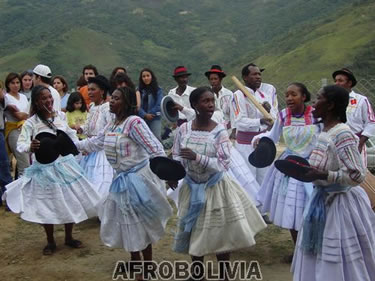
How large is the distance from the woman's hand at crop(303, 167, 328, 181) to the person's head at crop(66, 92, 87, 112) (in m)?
4.63

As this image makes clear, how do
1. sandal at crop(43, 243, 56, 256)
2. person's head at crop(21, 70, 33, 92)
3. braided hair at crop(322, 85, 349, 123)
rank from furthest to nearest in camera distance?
person's head at crop(21, 70, 33, 92) < sandal at crop(43, 243, 56, 256) < braided hair at crop(322, 85, 349, 123)

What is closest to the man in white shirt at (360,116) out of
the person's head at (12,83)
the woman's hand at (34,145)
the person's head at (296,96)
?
the person's head at (296,96)

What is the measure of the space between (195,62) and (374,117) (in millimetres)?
54698

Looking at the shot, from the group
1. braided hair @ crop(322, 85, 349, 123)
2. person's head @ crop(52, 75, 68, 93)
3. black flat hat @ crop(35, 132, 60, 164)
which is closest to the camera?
braided hair @ crop(322, 85, 349, 123)

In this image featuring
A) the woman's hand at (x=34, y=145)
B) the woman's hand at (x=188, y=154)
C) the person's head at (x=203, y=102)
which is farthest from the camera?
the woman's hand at (x=34, y=145)

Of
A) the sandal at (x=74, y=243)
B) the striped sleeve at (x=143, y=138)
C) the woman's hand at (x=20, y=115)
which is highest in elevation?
the woman's hand at (x=20, y=115)

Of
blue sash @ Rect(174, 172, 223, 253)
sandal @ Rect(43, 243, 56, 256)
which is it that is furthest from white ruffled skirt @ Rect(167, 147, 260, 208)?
sandal @ Rect(43, 243, 56, 256)

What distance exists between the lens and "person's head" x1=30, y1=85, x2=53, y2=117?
577cm

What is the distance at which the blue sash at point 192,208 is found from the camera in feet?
15.5

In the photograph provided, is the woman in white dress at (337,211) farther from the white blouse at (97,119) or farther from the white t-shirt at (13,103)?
the white t-shirt at (13,103)

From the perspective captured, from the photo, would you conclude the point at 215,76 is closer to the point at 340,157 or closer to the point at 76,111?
the point at 76,111

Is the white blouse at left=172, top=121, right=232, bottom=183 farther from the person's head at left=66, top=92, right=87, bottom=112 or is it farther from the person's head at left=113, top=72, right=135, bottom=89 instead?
the person's head at left=66, top=92, right=87, bottom=112

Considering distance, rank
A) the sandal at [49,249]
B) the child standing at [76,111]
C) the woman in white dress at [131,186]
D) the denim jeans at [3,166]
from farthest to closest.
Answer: the denim jeans at [3,166], the child standing at [76,111], the sandal at [49,249], the woman in white dress at [131,186]

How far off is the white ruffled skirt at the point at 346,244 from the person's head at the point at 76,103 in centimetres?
467
